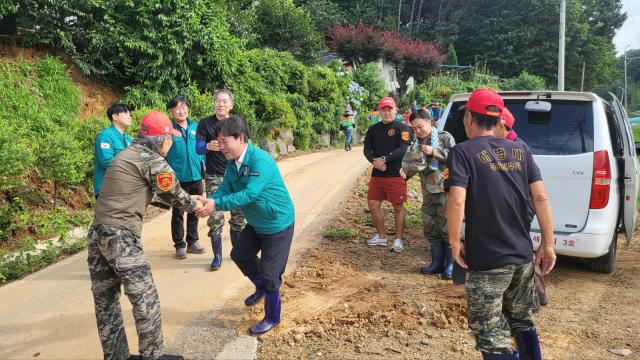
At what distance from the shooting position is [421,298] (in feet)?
14.9

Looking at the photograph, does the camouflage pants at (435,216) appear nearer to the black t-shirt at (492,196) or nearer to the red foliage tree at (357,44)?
the black t-shirt at (492,196)

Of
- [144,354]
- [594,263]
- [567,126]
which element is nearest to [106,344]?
[144,354]

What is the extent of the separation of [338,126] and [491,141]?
18399 millimetres

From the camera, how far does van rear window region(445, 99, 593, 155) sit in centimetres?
469

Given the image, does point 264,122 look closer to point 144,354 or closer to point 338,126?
point 338,126

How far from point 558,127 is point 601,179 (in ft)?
2.14

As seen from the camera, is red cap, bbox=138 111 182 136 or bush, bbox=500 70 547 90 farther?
bush, bbox=500 70 547 90

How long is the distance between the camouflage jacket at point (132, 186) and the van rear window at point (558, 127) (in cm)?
357

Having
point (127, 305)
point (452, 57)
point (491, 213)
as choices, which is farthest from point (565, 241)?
point (452, 57)

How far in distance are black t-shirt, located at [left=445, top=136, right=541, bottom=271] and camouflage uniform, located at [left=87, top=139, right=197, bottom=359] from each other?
1.90 metres

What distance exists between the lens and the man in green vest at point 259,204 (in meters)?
3.58

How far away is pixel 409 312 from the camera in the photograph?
4199mm

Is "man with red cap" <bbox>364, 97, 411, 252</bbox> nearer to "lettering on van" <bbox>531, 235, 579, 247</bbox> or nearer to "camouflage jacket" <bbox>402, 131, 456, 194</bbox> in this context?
"camouflage jacket" <bbox>402, 131, 456, 194</bbox>

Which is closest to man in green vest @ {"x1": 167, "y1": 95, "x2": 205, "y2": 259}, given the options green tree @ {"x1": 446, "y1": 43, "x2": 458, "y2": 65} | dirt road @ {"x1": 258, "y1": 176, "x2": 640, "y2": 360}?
dirt road @ {"x1": 258, "y1": 176, "x2": 640, "y2": 360}
